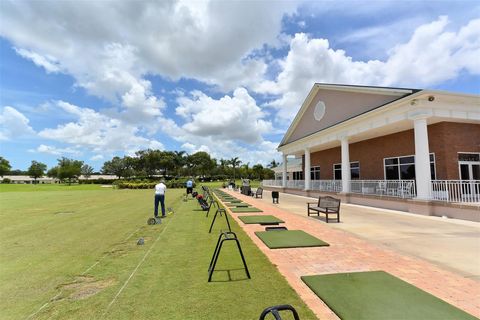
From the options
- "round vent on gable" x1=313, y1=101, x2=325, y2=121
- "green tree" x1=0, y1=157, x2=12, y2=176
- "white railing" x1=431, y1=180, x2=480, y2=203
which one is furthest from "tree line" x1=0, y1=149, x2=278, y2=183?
"white railing" x1=431, y1=180, x2=480, y2=203

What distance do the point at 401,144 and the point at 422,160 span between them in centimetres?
494

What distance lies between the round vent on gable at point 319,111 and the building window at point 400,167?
6895mm

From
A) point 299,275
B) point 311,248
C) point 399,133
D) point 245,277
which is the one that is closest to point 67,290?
point 245,277

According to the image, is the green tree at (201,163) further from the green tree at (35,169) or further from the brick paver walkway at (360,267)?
the brick paver walkway at (360,267)

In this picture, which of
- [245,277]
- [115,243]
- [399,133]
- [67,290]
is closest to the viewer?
[67,290]

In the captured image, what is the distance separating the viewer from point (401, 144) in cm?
1639

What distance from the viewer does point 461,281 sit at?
4.52 metres

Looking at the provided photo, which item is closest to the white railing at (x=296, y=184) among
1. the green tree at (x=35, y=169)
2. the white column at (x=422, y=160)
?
the white column at (x=422, y=160)

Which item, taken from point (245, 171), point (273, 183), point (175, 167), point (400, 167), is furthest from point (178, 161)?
point (400, 167)

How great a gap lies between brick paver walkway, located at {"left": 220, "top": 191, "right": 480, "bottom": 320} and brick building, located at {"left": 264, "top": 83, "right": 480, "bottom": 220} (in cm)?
658

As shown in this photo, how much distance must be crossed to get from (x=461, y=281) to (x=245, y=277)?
3.63m

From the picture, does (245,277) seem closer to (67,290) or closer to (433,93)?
(67,290)

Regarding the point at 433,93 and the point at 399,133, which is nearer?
the point at 433,93

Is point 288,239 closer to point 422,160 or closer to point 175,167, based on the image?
point 422,160
